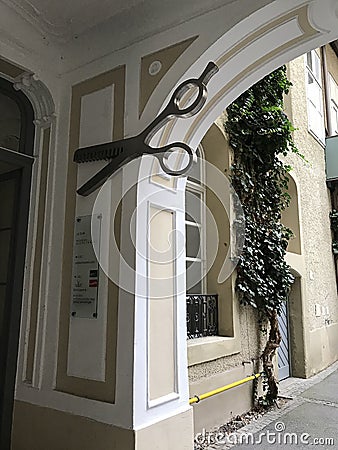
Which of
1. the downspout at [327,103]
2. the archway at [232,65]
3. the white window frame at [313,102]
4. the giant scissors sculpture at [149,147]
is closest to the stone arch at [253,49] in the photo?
the archway at [232,65]

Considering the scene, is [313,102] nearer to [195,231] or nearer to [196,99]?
[195,231]

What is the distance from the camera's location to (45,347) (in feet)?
7.25

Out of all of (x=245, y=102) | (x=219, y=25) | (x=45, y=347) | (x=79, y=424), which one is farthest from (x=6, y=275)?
(x=245, y=102)

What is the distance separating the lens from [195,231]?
12.3ft

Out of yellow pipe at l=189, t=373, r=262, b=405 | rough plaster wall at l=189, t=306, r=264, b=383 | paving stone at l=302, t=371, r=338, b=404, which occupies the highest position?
rough plaster wall at l=189, t=306, r=264, b=383

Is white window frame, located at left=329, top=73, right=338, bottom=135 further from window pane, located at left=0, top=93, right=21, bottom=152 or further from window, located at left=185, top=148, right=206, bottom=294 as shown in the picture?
window pane, located at left=0, top=93, right=21, bottom=152

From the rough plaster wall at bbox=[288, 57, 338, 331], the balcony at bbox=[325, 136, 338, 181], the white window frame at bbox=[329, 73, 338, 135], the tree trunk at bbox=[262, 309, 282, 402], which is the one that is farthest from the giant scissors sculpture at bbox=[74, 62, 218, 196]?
the white window frame at bbox=[329, 73, 338, 135]

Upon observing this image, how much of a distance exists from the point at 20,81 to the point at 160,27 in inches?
36.9

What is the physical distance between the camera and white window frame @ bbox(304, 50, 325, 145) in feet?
21.4

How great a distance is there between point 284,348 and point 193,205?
2566 mm

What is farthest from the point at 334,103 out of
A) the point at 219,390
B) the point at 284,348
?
the point at 219,390

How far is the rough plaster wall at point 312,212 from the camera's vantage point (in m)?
5.66

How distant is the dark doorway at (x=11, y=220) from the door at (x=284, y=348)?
11.7 feet

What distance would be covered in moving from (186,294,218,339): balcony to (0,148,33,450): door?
147 cm
